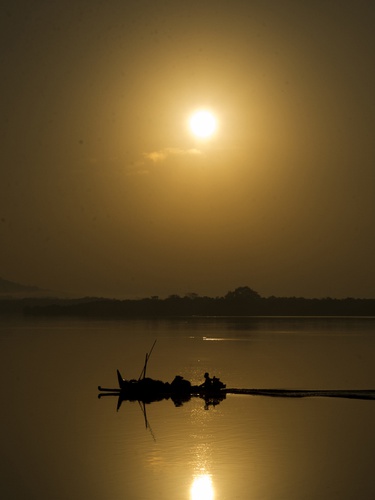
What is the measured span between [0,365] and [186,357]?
26145mm

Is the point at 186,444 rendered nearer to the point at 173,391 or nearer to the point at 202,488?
the point at 202,488

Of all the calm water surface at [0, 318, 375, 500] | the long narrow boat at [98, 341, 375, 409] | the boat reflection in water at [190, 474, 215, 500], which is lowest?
the boat reflection in water at [190, 474, 215, 500]

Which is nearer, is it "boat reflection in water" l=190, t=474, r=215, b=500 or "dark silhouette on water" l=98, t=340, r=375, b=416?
"boat reflection in water" l=190, t=474, r=215, b=500

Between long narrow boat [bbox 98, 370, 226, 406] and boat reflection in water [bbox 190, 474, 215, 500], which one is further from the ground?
long narrow boat [bbox 98, 370, 226, 406]

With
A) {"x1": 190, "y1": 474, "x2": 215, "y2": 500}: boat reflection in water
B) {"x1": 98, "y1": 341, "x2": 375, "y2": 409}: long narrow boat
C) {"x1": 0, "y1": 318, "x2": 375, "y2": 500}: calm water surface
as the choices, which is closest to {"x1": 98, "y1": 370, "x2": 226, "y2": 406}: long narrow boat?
{"x1": 98, "y1": 341, "x2": 375, "y2": 409}: long narrow boat

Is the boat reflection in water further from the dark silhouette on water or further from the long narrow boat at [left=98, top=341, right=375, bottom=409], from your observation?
the long narrow boat at [left=98, top=341, right=375, bottom=409]

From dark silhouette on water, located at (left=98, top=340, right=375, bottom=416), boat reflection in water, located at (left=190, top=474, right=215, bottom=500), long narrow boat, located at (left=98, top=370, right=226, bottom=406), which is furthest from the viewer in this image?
long narrow boat, located at (left=98, top=370, right=226, bottom=406)

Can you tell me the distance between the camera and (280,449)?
135ft

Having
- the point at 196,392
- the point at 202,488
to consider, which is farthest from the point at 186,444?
the point at 196,392

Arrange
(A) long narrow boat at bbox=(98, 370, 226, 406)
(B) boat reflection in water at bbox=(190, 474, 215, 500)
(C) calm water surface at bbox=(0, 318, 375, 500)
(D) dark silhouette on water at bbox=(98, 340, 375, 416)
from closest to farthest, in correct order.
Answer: (B) boat reflection in water at bbox=(190, 474, 215, 500) → (C) calm water surface at bbox=(0, 318, 375, 500) → (D) dark silhouette on water at bbox=(98, 340, 375, 416) → (A) long narrow boat at bbox=(98, 370, 226, 406)

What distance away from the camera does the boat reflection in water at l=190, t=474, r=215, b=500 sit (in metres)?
31.2

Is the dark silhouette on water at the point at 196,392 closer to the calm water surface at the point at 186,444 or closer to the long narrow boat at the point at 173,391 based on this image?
the long narrow boat at the point at 173,391

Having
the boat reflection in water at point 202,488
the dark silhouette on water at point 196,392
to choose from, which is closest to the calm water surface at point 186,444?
the boat reflection in water at point 202,488

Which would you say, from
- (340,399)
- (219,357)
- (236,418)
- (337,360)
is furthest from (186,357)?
(236,418)
